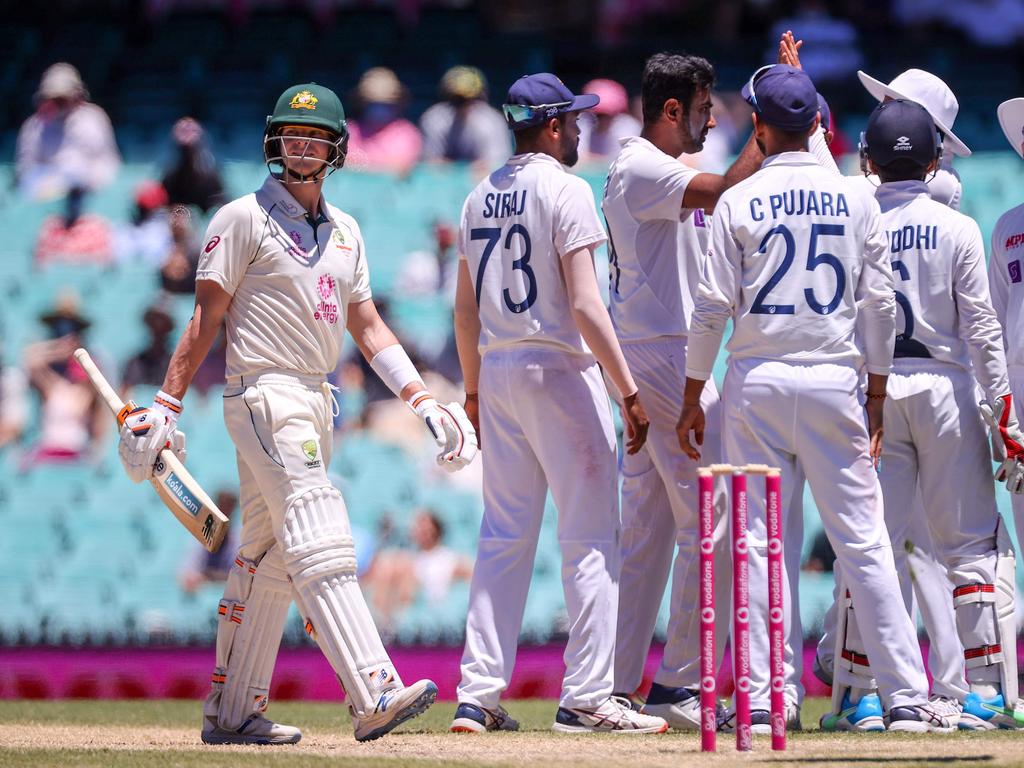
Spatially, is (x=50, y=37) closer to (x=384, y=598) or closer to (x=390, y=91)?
(x=390, y=91)

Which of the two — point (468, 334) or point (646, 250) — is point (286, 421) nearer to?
point (468, 334)

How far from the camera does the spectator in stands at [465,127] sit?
13938 millimetres

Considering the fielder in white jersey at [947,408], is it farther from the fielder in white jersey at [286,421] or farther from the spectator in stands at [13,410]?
the spectator in stands at [13,410]

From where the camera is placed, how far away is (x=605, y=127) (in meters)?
14.0

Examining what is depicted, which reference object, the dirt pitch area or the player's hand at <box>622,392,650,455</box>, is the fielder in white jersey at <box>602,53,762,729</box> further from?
the dirt pitch area

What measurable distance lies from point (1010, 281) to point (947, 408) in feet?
3.21

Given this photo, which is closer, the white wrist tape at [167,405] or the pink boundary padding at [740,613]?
the pink boundary padding at [740,613]

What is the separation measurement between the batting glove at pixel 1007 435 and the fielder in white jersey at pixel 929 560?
15.1 inches

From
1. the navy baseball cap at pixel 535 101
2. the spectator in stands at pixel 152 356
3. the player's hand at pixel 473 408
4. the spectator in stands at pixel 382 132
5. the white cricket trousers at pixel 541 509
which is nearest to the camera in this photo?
the white cricket trousers at pixel 541 509

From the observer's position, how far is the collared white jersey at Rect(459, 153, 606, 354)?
642 centimetres

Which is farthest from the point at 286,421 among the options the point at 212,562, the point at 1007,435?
the point at 212,562

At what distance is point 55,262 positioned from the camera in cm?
1392

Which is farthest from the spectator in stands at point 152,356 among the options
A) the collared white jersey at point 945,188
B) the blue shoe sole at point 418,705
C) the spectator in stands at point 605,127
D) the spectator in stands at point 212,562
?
the blue shoe sole at point 418,705

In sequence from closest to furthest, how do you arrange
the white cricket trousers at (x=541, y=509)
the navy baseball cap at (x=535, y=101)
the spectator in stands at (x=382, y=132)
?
the white cricket trousers at (x=541, y=509) < the navy baseball cap at (x=535, y=101) < the spectator in stands at (x=382, y=132)
